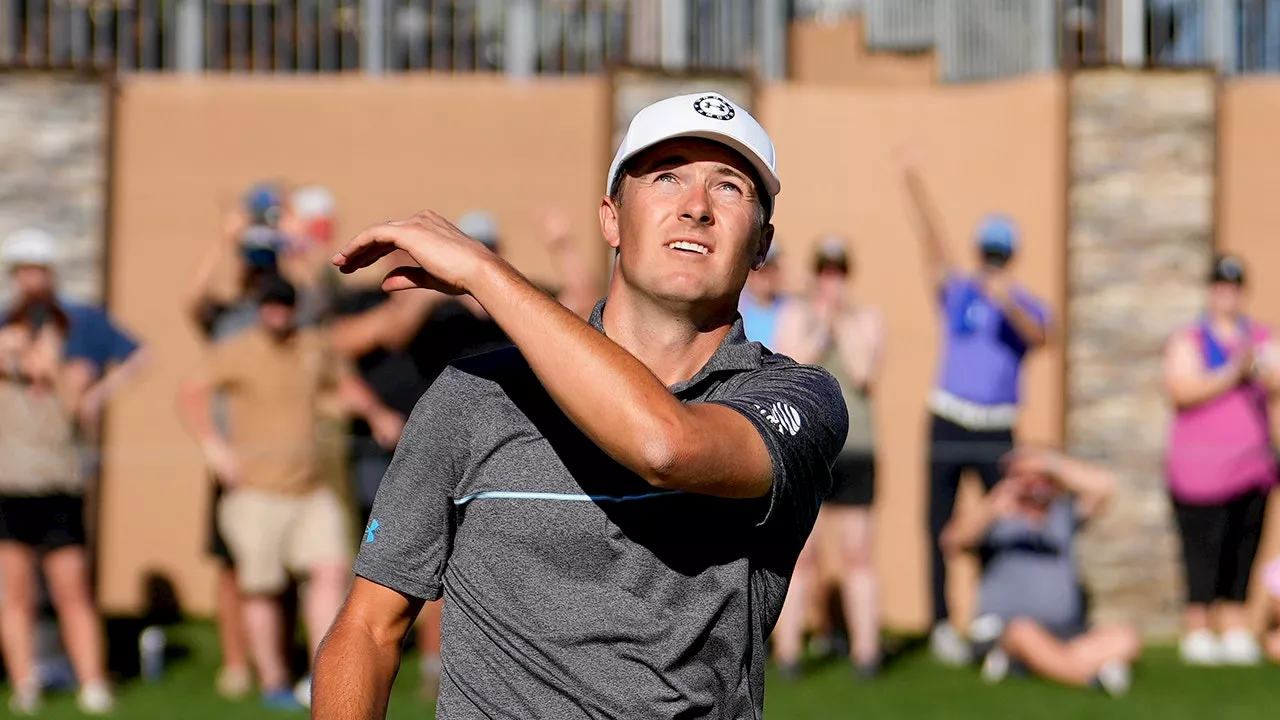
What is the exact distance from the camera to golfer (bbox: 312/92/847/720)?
266 centimetres

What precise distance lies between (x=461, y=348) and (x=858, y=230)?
3424mm

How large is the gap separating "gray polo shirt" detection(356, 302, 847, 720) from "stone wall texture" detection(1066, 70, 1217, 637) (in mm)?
8426

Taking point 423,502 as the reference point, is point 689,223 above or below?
above

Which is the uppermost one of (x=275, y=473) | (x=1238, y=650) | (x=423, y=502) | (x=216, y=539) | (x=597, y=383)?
(x=597, y=383)

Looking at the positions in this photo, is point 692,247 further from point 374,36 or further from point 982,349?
point 374,36

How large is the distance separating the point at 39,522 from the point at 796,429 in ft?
21.9

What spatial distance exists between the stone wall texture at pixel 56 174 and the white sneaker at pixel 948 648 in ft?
17.4

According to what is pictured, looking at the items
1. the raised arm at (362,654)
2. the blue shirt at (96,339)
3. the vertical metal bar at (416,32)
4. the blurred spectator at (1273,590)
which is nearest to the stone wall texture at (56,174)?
the blue shirt at (96,339)

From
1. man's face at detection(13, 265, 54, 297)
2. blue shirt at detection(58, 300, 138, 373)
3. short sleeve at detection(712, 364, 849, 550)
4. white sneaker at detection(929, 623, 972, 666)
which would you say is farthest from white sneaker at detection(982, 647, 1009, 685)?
short sleeve at detection(712, 364, 849, 550)

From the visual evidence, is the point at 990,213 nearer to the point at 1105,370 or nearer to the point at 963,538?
the point at 1105,370

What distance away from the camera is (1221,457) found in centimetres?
984

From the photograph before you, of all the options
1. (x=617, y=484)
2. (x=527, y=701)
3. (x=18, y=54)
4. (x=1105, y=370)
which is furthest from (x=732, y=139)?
(x=18, y=54)

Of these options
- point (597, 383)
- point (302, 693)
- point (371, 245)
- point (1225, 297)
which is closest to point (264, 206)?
point (302, 693)

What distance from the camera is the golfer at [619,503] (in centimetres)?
266
